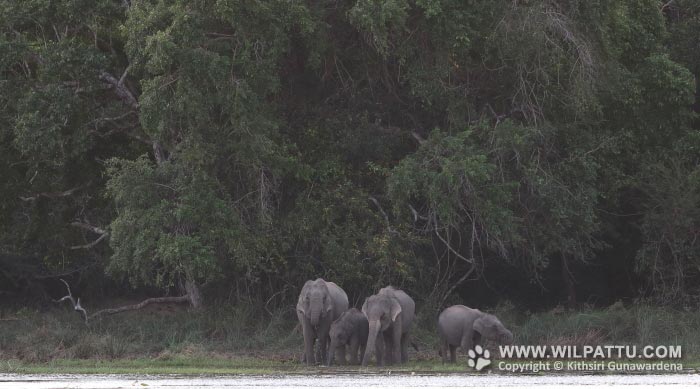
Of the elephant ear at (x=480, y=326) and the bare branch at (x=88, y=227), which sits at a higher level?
the bare branch at (x=88, y=227)

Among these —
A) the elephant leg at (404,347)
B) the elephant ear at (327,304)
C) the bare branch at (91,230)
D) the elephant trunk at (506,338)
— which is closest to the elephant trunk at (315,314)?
the elephant ear at (327,304)

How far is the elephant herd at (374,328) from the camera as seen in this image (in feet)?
61.1

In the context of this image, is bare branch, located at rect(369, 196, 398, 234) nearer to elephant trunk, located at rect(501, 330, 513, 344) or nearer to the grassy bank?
the grassy bank

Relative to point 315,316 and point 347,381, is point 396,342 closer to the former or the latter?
point 315,316

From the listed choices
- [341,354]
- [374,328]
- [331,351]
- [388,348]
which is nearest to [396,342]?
[388,348]

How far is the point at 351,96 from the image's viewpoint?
2341 cm

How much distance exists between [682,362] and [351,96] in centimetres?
830

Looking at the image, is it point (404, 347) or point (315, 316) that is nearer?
point (315, 316)

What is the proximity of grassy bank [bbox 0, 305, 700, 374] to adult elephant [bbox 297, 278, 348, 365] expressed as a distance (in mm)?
462

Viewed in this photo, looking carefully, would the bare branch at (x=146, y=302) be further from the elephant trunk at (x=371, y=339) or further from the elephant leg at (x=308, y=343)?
the elephant trunk at (x=371, y=339)

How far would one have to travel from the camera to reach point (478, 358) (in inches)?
713

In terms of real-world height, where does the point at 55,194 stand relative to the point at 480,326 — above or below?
above

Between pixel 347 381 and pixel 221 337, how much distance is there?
711 cm

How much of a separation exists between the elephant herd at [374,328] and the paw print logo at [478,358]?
0.45 m
